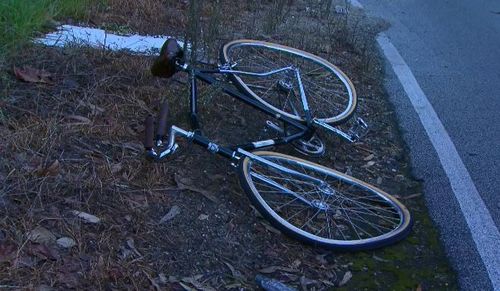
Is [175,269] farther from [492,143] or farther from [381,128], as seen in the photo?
[492,143]

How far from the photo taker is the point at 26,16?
19.0 ft

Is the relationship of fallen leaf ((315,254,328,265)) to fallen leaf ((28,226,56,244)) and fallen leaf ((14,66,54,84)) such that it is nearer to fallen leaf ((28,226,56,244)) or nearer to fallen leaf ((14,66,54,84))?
fallen leaf ((28,226,56,244))

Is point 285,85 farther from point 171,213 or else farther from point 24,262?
point 24,262

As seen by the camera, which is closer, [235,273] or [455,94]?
[235,273]

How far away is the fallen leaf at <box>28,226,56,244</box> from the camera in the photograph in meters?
3.43

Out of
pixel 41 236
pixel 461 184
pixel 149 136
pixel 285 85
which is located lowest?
pixel 461 184

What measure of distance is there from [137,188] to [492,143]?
302 cm

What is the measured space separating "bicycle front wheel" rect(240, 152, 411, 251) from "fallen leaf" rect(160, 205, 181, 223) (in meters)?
0.40

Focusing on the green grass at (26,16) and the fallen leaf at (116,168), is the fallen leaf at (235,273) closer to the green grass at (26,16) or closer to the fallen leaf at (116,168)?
the fallen leaf at (116,168)

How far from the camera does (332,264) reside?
3910 millimetres

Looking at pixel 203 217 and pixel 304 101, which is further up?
pixel 304 101

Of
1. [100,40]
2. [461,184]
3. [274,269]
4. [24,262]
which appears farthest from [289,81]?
[24,262]

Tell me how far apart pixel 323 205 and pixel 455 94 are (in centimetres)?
304

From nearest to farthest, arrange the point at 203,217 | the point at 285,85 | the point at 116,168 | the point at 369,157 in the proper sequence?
1. the point at 203,217
2. the point at 116,168
3. the point at 369,157
4. the point at 285,85
